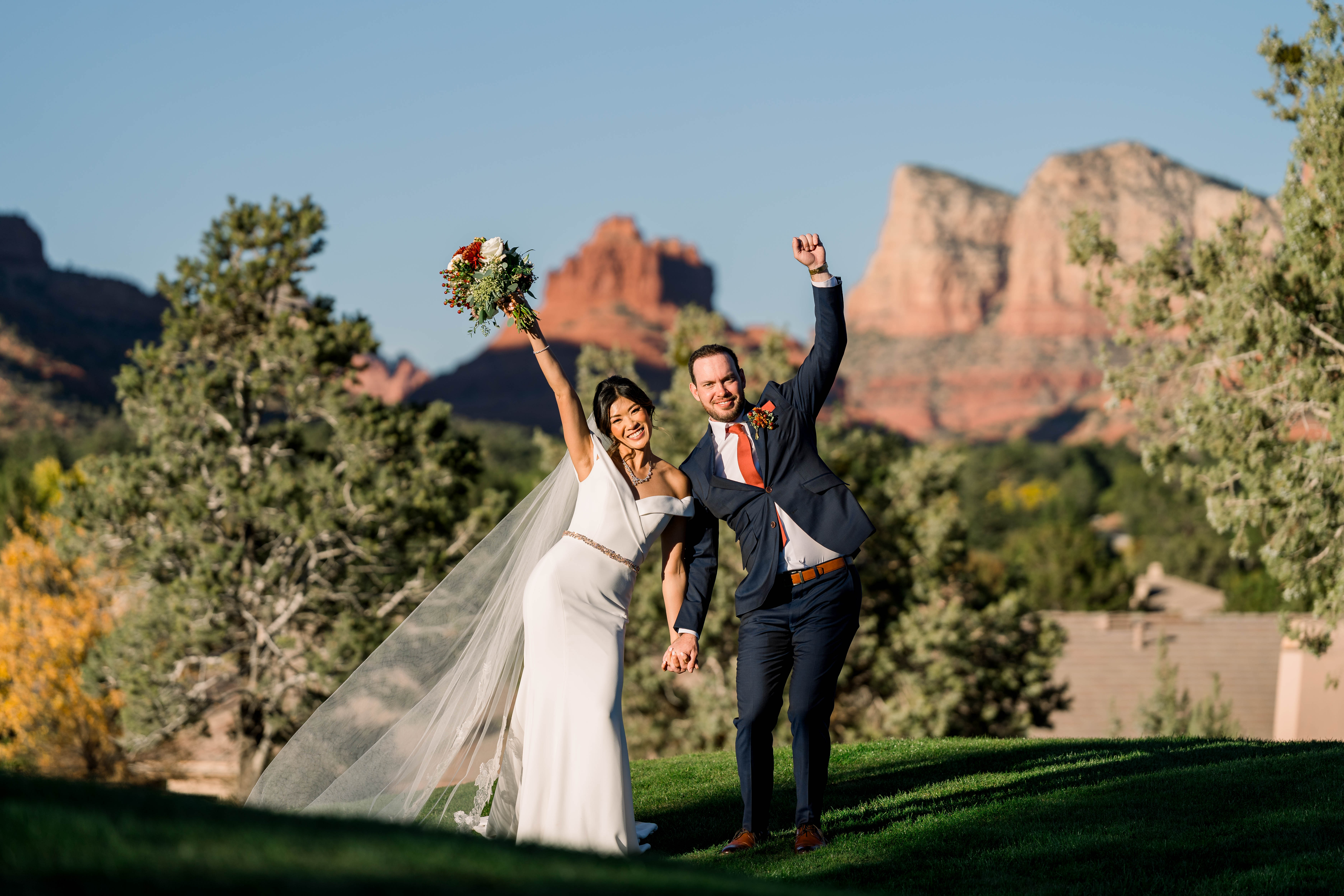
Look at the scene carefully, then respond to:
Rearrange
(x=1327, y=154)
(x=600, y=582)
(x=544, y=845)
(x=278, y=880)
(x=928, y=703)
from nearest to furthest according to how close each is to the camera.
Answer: (x=278, y=880) < (x=544, y=845) < (x=600, y=582) < (x=1327, y=154) < (x=928, y=703)

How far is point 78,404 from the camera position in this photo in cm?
10050

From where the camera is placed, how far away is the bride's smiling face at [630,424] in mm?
6297

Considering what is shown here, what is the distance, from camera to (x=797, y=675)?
6.04 metres

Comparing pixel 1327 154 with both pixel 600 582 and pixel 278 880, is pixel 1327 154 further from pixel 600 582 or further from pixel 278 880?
pixel 278 880

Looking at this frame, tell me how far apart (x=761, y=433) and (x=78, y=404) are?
107 metres

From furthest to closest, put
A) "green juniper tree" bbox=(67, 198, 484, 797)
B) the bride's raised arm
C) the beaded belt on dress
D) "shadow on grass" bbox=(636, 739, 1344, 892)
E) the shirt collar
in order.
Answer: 1. "green juniper tree" bbox=(67, 198, 484, 797)
2. the shirt collar
3. the beaded belt on dress
4. the bride's raised arm
5. "shadow on grass" bbox=(636, 739, 1344, 892)

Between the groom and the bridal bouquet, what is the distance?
103cm

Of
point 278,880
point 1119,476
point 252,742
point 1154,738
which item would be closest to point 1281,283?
point 1154,738

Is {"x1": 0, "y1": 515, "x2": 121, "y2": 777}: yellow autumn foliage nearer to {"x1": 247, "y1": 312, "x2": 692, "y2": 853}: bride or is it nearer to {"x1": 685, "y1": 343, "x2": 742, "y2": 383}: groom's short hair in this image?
{"x1": 247, "y1": 312, "x2": 692, "y2": 853}: bride

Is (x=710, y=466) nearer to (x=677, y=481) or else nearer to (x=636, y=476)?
(x=677, y=481)

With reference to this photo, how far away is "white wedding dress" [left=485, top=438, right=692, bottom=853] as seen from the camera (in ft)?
18.7

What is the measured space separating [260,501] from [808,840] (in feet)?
58.9

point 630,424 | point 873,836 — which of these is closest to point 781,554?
point 630,424

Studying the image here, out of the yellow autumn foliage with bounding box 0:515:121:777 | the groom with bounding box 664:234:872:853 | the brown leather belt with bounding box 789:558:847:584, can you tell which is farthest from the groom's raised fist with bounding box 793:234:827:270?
the yellow autumn foliage with bounding box 0:515:121:777
